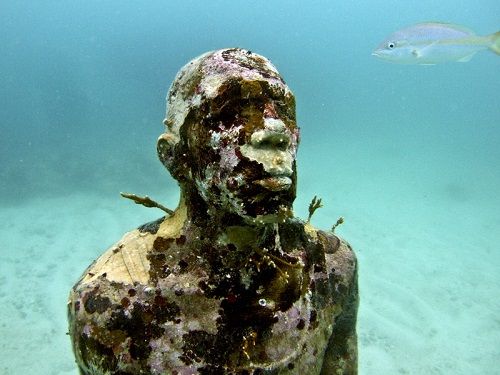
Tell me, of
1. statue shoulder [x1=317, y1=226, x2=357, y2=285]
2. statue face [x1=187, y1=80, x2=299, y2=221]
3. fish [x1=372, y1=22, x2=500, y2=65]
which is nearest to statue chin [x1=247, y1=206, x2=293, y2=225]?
statue face [x1=187, y1=80, x2=299, y2=221]

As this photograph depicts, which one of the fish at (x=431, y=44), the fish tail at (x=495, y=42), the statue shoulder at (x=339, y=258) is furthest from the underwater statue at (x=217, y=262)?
the fish tail at (x=495, y=42)

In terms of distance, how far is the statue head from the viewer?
151 centimetres

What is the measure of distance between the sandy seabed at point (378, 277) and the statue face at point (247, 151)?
652 centimetres

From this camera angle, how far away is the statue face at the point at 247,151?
150 centimetres

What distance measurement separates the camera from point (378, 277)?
1022cm

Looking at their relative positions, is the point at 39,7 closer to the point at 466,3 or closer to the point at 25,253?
the point at 466,3

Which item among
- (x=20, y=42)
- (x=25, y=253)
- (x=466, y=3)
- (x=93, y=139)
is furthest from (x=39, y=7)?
(x=25, y=253)

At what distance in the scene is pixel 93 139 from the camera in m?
28.4

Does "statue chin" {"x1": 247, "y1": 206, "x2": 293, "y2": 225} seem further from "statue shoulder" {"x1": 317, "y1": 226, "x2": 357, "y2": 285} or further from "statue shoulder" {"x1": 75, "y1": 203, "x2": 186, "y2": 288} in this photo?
"statue shoulder" {"x1": 317, "y1": 226, "x2": 357, "y2": 285}

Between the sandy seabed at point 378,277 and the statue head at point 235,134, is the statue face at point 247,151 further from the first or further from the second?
the sandy seabed at point 378,277

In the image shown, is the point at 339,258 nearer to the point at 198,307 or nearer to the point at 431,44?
the point at 198,307

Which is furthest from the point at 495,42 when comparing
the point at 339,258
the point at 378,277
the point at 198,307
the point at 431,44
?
the point at 378,277

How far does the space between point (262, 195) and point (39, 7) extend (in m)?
154

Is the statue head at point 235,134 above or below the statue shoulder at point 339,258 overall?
above
